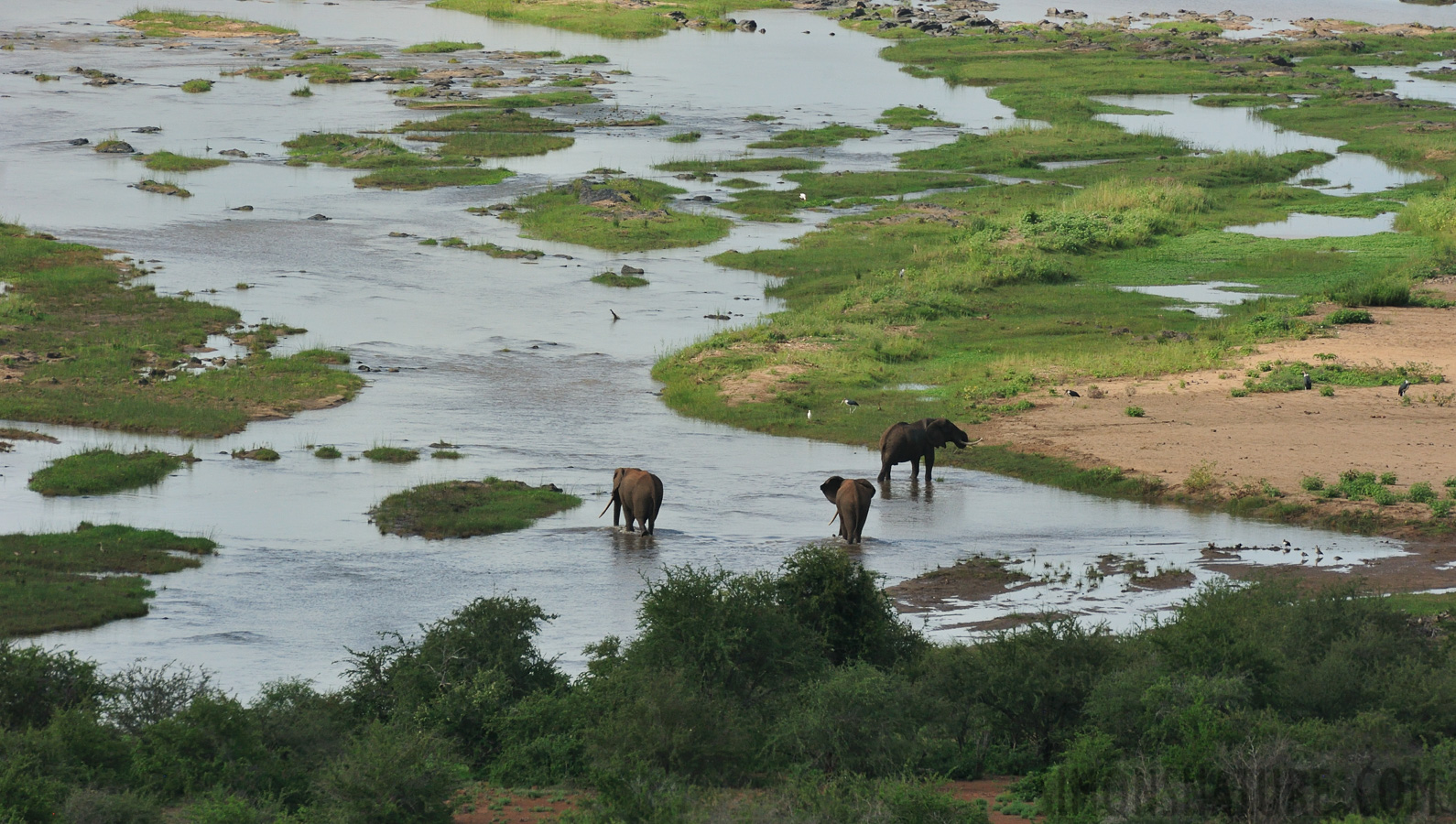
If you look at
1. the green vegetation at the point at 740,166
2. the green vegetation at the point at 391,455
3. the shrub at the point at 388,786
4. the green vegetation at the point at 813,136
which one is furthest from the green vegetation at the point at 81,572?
the green vegetation at the point at 813,136

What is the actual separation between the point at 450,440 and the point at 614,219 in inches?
910

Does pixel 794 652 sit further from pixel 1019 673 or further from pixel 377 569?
pixel 377 569

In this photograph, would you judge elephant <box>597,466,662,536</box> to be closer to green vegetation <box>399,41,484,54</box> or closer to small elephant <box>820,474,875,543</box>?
small elephant <box>820,474,875,543</box>

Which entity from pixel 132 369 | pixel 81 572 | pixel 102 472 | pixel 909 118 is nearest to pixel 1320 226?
pixel 909 118

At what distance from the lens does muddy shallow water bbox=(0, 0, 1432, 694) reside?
21516 millimetres

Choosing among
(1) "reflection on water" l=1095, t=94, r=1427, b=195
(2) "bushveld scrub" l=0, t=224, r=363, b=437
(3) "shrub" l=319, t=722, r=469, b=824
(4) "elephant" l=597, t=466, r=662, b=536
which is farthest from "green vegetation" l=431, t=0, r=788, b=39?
(3) "shrub" l=319, t=722, r=469, b=824

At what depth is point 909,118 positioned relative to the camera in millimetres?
76312

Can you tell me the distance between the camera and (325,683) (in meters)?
18.3

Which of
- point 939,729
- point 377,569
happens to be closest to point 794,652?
point 939,729

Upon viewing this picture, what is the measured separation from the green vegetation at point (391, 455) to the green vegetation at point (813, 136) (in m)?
42.7

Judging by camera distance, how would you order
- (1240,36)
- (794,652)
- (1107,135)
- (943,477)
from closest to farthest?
1. (794,652)
2. (943,477)
3. (1107,135)
4. (1240,36)

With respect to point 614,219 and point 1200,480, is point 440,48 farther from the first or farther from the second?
point 1200,480

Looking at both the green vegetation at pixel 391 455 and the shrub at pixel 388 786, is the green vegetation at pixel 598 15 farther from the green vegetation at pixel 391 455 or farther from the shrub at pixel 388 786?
the shrub at pixel 388 786

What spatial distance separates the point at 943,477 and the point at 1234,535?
5610 millimetres
